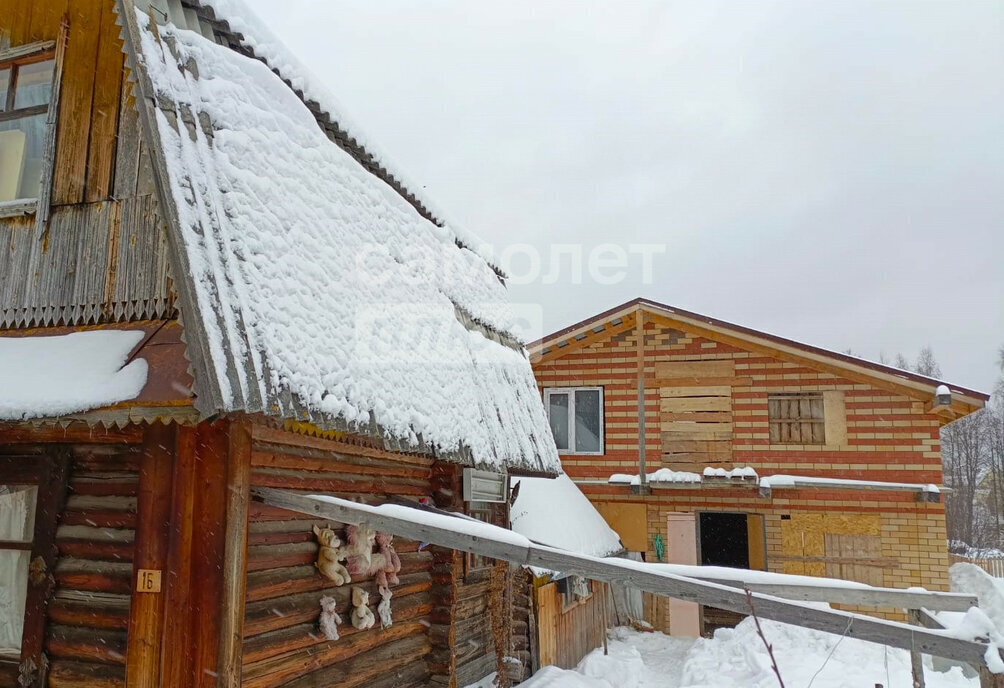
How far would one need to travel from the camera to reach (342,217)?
20.7ft

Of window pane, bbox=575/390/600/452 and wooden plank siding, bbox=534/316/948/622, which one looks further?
window pane, bbox=575/390/600/452

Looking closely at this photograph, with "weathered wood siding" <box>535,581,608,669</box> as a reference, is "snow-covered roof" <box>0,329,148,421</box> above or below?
above

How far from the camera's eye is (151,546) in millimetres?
4457

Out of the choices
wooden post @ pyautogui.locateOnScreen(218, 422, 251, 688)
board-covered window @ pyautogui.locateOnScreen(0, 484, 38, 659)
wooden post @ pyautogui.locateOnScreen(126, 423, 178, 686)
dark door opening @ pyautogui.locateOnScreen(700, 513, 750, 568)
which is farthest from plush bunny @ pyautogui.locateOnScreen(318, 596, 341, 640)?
dark door opening @ pyautogui.locateOnScreen(700, 513, 750, 568)

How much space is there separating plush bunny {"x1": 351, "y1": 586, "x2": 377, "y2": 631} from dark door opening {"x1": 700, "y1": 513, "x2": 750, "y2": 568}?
16753 mm

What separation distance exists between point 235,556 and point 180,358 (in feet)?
4.07

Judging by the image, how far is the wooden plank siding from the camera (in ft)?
48.8

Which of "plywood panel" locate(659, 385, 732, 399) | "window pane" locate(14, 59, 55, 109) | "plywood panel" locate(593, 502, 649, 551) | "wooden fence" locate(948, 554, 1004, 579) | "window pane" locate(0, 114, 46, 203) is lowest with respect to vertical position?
"wooden fence" locate(948, 554, 1004, 579)

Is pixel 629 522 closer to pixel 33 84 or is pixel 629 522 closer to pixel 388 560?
pixel 388 560

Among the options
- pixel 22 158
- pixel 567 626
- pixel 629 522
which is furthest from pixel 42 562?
pixel 629 522

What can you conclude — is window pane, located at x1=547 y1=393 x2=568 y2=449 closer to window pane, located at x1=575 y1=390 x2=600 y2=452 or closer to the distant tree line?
window pane, located at x1=575 y1=390 x2=600 y2=452

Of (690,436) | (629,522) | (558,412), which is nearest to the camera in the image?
(690,436)

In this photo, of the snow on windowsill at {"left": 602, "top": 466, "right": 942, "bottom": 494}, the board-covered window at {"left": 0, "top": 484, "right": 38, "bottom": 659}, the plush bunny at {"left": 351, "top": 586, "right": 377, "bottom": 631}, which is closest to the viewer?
the board-covered window at {"left": 0, "top": 484, "right": 38, "bottom": 659}

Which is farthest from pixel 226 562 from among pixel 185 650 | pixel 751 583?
pixel 751 583
